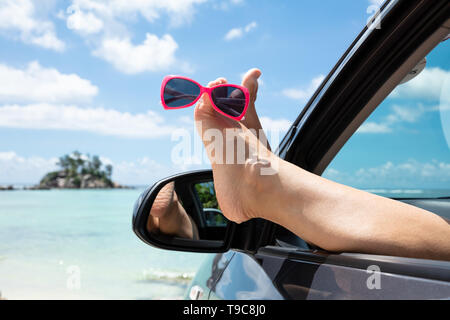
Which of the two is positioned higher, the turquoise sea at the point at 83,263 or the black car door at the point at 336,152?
the black car door at the point at 336,152

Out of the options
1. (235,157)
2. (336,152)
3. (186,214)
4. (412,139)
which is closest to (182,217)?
(186,214)

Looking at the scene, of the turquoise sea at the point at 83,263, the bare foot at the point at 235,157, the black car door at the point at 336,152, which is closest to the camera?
the black car door at the point at 336,152

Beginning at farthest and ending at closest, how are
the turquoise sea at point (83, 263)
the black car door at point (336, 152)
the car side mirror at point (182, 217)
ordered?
1. the turquoise sea at point (83, 263)
2. the car side mirror at point (182, 217)
3. the black car door at point (336, 152)

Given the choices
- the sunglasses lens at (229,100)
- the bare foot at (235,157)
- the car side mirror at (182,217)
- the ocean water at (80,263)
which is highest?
the sunglasses lens at (229,100)

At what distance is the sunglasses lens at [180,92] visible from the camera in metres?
1.18

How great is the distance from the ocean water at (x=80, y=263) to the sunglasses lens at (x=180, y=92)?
5896 mm

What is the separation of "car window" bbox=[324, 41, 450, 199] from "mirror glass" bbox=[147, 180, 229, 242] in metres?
0.54

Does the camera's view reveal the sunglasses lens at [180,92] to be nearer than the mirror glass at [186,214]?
Yes

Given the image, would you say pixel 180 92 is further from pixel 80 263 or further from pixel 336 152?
pixel 80 263

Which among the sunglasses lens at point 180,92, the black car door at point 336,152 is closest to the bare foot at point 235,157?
the sunglasses lens at point 180,92

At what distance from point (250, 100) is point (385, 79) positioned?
0.39 metres

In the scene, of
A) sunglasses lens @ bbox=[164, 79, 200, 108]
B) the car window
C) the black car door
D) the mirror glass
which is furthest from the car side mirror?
the car window

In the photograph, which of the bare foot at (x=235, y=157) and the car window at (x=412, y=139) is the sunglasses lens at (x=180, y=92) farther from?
the car window at (x=412, y=139)

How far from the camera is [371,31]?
1.11 meters
